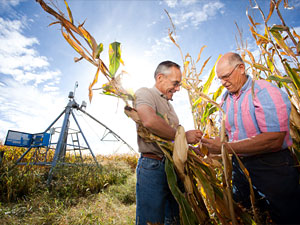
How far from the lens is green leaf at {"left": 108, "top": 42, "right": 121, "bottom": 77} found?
3.07ft

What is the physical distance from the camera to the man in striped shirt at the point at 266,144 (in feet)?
3.05

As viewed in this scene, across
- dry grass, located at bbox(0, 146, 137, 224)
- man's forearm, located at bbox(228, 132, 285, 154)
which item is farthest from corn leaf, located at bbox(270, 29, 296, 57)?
dry grass, located at bbox(0, 146, 137, 224)

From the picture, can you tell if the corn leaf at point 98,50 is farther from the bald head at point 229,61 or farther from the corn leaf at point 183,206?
the bald head at point 229,61

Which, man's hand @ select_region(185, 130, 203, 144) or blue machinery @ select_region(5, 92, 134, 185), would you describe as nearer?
man's hand @ select_region(185, 130, 203, 144)

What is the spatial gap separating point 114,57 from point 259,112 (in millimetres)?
987

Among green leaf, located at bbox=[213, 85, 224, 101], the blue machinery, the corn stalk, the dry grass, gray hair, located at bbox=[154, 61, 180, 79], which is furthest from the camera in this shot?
the blue machinery

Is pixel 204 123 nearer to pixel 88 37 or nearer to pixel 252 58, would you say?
pixel 252 58

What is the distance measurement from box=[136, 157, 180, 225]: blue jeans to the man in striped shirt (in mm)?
401

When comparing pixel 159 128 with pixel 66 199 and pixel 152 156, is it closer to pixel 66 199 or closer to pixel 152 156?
pixel 152 156

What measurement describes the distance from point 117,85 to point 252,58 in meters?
1.37

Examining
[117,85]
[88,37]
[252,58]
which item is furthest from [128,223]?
[252,58]

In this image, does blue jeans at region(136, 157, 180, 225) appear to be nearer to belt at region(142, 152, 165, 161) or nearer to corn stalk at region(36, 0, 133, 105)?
belt at region(142, 152, 165, 161)

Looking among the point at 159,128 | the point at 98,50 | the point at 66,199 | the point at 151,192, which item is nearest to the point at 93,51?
the point at 98,50

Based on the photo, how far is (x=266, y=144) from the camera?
0.92 m
